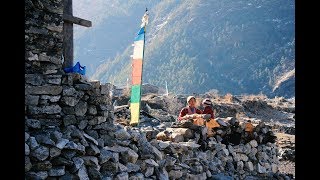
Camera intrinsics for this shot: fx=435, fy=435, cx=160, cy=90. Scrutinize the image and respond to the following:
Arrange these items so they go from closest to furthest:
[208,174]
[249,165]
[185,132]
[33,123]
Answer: [33,123], [208,174], [185,132], [249,165]

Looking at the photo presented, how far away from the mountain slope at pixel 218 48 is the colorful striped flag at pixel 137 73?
166ft

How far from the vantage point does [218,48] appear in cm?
8319

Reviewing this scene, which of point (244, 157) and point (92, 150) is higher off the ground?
point (92, 150)

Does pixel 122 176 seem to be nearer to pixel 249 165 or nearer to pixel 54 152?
pixel 54 152

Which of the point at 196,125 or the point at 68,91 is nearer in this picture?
the point at 68,91

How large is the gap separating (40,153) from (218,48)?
7998 cm

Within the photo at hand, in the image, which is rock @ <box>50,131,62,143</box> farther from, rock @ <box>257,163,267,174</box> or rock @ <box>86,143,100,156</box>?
rock @ <box>257,163,267,174</box>

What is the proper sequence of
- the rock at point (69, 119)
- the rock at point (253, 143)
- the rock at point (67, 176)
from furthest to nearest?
the rock at point (253, 143) < the rock at point (69, 119) < the rock at point (67, 176)

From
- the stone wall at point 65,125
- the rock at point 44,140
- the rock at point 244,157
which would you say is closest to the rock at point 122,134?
the stone wall at point 65,125

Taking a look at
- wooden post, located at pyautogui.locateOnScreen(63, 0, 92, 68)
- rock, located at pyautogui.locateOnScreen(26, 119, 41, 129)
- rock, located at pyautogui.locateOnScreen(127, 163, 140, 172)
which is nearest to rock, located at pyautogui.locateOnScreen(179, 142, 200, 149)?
rock, located at pyautogui.locateOnScreen(127, 163, 140, 172)

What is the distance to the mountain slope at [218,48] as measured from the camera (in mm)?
68312

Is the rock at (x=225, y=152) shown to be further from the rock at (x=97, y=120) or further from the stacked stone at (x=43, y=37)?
the stacked stone at (x=43, y=37)

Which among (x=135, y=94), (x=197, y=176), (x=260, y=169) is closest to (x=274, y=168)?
(x=260, y=169)
